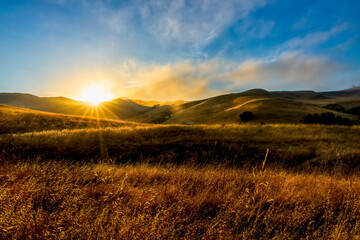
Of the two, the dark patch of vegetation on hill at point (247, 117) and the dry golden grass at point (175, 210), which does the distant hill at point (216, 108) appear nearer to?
the dark patch of vegetation on hill at point (247, 117)

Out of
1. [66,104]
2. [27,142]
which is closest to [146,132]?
[27,142]

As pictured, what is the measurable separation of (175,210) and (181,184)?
1161 mm

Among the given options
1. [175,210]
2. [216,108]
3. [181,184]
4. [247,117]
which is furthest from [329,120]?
[216,108]

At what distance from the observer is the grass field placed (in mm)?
2570

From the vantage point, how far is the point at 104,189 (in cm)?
399

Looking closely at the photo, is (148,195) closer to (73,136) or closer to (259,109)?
(73,136)

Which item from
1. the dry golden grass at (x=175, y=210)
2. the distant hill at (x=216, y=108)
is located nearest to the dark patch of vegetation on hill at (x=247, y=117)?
the distant hill at (x=216, y=108)

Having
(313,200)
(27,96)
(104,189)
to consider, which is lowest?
(313,200)

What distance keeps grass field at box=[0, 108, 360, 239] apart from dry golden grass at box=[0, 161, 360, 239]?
0.08 feet

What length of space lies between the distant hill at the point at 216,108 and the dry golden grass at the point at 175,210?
3985cm

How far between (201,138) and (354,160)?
874 cm

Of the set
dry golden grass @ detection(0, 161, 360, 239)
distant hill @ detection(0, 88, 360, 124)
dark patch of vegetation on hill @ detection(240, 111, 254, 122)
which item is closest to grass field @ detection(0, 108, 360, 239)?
dry golden grass @ detection(0, 161, 360, 239)

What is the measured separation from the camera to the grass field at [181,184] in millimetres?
2570

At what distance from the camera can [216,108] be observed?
6988 centimetres
